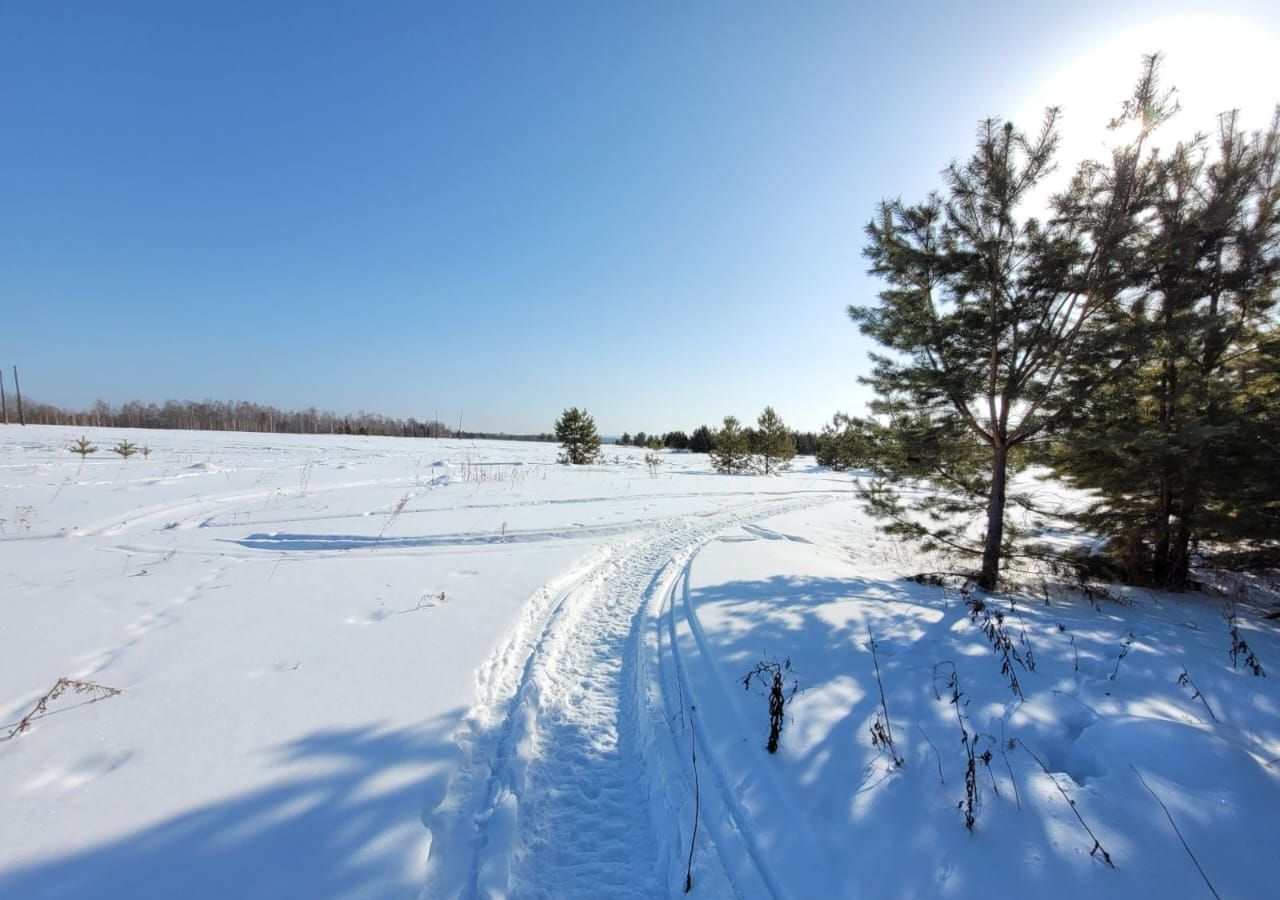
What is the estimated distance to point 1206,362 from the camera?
701 centimetres

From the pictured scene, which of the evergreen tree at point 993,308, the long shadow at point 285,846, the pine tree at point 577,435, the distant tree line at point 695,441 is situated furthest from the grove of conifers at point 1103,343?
the distant tree line at point 695,441

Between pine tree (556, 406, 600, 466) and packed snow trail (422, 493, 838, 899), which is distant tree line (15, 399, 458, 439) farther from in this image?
packed snow trail (422, 493, 838, 899)

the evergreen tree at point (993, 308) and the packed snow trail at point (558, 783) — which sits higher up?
the evergreen tree at point (993, 308)

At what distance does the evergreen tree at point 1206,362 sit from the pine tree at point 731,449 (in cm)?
2222

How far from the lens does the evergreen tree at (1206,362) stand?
564cm

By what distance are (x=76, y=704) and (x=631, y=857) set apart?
12.5ft

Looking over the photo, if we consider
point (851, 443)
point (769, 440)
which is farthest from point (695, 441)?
point (851, 443)

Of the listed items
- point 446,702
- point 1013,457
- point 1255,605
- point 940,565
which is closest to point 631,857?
point 446,702

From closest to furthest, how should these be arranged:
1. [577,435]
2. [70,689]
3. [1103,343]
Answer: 1. [70,689]
2. [1103,343]
3. [577,435]

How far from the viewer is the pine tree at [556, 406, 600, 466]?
90.3 feet

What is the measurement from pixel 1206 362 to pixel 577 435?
24316 mm

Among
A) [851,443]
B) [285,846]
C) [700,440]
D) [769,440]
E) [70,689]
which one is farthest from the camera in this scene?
[700,440]

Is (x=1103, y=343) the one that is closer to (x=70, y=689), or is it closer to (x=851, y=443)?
(x=851, y=443)

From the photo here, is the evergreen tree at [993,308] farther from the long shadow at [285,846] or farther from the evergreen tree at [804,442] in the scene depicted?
the evergreen tree at [804,442]
